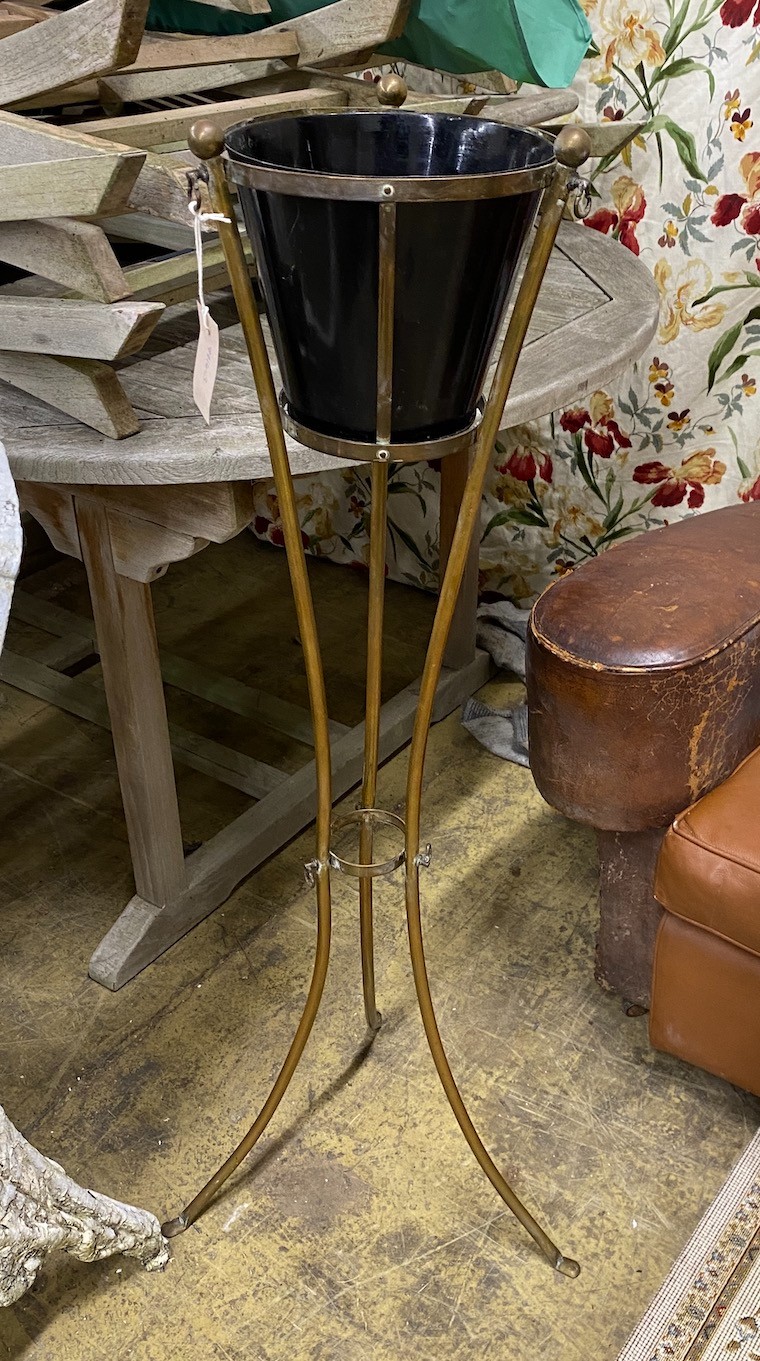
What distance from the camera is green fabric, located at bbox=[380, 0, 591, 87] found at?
1.33m

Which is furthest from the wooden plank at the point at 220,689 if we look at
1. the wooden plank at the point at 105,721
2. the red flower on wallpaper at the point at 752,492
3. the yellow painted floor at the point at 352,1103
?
the red flower on wallpaper at the point at 752,492

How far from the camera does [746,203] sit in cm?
169

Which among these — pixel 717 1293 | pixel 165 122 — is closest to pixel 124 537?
pixel 165 122

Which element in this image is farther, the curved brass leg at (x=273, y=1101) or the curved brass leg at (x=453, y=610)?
the curved brass leg at (x=273, y=1101)

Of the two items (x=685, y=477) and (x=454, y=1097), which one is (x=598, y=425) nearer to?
(x=685, y=477)

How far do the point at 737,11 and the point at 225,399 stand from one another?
1.03 metres

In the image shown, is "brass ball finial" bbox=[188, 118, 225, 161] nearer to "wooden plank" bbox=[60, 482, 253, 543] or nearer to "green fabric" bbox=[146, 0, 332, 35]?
"wooden plank" bbox=[60, 482, 253, 543]

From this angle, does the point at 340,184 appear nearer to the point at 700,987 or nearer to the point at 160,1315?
the point at 700,987

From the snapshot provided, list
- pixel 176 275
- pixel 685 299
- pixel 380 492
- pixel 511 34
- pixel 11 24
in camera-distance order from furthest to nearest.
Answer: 1. pixel 685 299
2. pixel 511 34
3. pixel 11 24
4. pixel 176 275
5. pixel 380 492

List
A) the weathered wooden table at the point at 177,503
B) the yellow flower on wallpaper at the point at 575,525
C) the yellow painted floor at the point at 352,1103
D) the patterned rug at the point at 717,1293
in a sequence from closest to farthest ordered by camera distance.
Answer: the patterned rug at the point at 717,1293 < the weathered wooden table at the point at 177,503 < the yellow painted floor at the point at 352,1103 < the yellow flower on wallpaper at the point at 575,525

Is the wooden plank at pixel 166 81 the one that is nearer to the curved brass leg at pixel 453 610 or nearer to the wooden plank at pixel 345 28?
the wooden plank at pixel 345 28

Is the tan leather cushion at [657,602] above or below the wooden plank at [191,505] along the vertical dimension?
below

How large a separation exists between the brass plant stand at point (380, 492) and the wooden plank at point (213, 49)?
0.99ft

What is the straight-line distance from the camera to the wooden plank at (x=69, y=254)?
979mm
